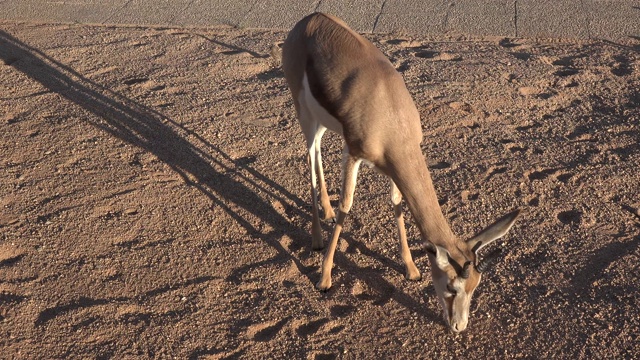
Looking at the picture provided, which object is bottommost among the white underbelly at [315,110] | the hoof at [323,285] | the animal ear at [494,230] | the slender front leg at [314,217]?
the hoof at [323,285]

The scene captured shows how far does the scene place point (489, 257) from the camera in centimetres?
417

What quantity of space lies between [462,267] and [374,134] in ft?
3.50

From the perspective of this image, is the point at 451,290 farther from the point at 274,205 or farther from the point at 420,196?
the point at 274,205

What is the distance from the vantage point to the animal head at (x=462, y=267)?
14.3ft

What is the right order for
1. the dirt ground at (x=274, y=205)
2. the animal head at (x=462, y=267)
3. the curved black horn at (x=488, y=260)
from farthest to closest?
the dirt ground at (x=274, y=205), the animal head at (x=462, y=267), the curved black horn at (x=488, y=260)

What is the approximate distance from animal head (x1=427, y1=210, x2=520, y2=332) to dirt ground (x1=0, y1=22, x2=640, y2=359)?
0.45 m

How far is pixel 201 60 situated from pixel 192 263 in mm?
3656

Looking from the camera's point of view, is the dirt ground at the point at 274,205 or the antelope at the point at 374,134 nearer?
the antelope at the point at 374,134

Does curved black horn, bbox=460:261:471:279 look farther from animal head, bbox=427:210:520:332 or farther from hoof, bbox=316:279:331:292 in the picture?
hoof, bbox=316:279:331:292

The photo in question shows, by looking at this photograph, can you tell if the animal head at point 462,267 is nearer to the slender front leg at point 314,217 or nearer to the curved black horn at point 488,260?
the curved black horn at point 488,260

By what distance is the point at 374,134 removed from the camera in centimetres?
484

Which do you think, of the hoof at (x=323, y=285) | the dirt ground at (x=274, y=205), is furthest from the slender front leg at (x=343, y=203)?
the dirt ground at (x=274, y=205)

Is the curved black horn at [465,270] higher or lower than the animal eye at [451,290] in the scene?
higher

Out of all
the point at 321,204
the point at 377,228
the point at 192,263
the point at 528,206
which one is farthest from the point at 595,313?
the point at 192,263
